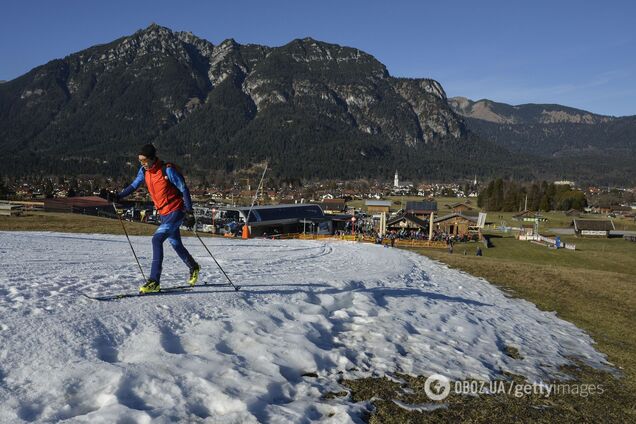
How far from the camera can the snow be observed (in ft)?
14.6

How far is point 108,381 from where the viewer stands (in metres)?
4.63

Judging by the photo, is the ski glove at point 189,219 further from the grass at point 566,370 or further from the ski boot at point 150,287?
the grass at point 566,370

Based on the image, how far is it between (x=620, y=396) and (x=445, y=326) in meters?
2.92

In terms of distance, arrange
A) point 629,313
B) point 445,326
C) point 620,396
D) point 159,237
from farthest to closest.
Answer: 1. point 629,313
2. point 445,326
3. point 159,237
4. point 620,396

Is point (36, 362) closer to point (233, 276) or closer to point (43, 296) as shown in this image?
point (43, 296)

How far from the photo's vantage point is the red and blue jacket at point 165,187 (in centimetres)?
773

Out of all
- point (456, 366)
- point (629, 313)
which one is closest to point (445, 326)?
point (456, 366)

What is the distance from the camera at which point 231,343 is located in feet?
19.9

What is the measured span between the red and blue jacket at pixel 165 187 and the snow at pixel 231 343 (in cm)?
160

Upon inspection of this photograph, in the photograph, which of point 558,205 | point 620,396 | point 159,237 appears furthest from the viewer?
point 558,205

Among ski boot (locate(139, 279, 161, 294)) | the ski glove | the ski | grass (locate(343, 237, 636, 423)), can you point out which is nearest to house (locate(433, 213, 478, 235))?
grass (locate(343, 237, 636, 423))

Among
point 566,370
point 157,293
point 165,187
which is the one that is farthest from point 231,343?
point 566,370

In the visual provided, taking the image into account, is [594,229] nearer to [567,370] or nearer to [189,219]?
[567,370]

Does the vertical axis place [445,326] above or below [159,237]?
below
